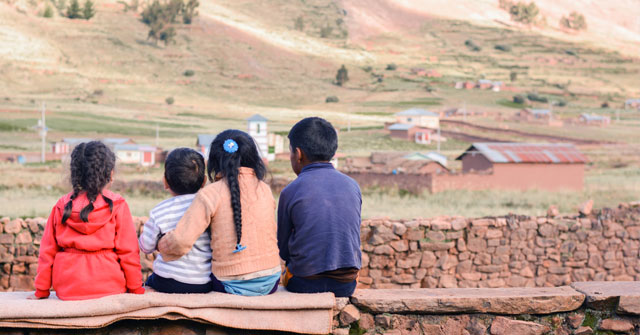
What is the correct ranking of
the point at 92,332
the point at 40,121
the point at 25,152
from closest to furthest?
1. the point at 92,332
2. the point at 25,152
3. the point at 40,121

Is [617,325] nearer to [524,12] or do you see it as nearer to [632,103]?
[632,103]

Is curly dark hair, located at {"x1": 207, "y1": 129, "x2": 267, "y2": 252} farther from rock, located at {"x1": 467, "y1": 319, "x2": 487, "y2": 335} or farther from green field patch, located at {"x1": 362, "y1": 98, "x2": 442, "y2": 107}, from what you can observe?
green field patch, located at {"x1": 362, "y1": 98, "x2": 442, "y2": 107}

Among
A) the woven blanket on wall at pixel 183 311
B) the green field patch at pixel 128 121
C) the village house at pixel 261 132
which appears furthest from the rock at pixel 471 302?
the green field patch at pixel 128 121

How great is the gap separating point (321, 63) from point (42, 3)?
75.7 feet

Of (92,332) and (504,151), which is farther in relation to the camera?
(504,151)

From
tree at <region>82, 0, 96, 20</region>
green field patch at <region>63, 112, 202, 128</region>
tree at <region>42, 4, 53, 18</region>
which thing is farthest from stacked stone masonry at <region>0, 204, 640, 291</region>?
tree at <region>82, 0, 96, 20</region>

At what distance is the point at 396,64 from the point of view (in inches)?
2371

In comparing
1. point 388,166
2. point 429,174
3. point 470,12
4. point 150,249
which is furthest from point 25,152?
point 470,12

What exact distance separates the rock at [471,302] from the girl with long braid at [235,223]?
562 mm

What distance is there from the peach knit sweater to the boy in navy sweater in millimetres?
124

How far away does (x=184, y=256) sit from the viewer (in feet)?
13.2

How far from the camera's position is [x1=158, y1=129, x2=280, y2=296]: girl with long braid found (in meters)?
3.82

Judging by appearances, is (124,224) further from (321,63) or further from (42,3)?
(42,3)

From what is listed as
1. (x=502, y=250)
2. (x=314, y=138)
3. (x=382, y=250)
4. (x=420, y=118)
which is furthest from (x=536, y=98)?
A: (x=314, y=138)
